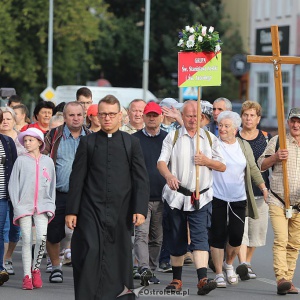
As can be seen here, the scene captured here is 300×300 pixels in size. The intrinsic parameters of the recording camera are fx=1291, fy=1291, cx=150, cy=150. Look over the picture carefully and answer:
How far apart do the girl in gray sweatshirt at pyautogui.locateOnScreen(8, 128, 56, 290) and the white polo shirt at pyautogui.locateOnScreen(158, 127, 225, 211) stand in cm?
130

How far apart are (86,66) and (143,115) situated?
51389 millimetres

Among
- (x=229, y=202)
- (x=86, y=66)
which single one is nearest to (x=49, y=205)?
(x=229, y=202)

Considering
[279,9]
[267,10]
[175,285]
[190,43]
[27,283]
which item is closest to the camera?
[175,285]

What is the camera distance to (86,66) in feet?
214

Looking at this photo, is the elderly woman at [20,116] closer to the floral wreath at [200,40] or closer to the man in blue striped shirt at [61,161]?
the man in blue striped shirt at [61,161]

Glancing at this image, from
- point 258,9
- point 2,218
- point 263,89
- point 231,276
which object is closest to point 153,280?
point 231,276

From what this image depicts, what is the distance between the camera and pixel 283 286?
41.9 feet

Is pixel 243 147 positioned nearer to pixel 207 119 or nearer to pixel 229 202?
pixel 229 202

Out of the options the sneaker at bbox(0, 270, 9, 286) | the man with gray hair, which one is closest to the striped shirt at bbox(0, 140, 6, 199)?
the sneaker at bbox(0, 270, 9, 286)

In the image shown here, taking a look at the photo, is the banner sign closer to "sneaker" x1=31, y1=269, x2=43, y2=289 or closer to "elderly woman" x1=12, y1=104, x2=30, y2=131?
"sneaker" x1=31, y1=269, x2=43, y2=289

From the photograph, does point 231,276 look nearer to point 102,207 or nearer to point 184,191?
point 184,191

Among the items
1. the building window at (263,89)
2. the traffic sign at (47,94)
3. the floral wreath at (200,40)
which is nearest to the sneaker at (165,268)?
the floral wreath at (200,40)

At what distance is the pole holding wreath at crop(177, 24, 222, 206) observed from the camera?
43.1ft

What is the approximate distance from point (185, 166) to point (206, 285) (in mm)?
1180
